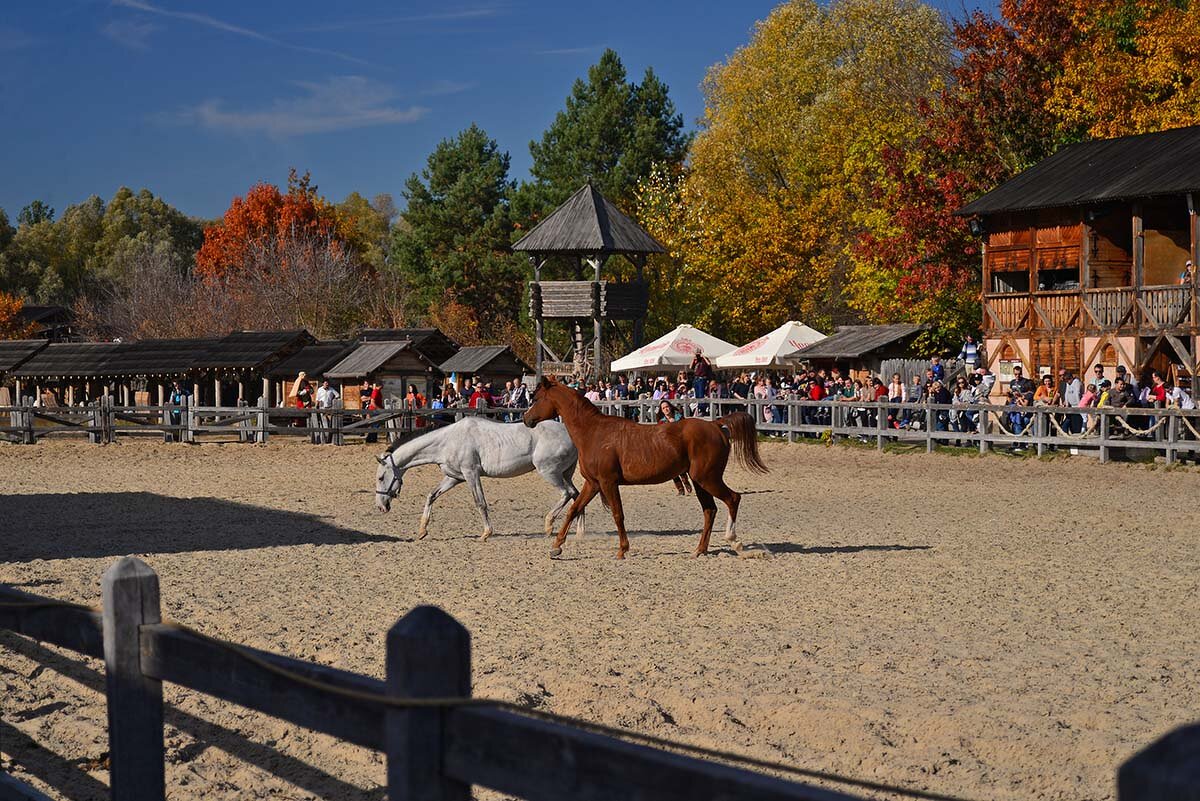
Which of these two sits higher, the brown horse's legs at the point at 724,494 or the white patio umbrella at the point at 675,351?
the white patio umbrella at the point at 675,351

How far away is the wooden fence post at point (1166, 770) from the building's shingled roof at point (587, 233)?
44506 millimetres

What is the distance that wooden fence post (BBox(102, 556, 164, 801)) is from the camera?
400cm

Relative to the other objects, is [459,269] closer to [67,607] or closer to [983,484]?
[983,484]

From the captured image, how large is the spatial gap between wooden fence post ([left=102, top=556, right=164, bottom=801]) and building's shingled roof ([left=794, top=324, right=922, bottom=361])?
36.0m

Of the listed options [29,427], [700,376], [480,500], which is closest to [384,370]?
[29,427]

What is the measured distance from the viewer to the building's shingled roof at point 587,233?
153 ft

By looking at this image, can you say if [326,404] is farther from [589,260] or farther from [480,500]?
[480,500]

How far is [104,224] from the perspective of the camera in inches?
4250

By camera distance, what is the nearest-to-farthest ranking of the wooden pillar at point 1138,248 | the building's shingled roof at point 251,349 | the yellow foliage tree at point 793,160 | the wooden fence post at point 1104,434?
the wooden fence post at point 1104,434 < the wooden pillar at point 1138,248 < the building's shingled roof at point 251,349 < the yellow foliage tree at point 793,160

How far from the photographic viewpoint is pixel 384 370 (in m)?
41.8

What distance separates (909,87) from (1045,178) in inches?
732

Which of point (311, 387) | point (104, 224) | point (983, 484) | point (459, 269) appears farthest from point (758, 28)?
point (104, 224)

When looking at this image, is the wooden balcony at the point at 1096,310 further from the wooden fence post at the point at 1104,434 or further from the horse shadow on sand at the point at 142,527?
the horse shadow on sand at the point at 142,527

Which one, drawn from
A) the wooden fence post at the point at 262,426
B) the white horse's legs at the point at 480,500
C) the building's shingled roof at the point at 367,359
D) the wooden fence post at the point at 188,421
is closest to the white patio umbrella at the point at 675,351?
the building's shingled roof at the point at 367,359
